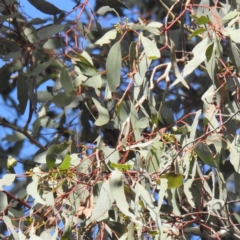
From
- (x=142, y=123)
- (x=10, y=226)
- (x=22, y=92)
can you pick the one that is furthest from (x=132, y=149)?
(x=22, y=92)

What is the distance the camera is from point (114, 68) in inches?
66.7

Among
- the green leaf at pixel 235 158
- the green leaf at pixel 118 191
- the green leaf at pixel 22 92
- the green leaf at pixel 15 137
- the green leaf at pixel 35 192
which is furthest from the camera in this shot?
the green leaf at pixel 15 137

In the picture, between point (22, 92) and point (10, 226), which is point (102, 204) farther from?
point (22, 92)

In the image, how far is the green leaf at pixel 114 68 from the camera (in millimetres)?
1688

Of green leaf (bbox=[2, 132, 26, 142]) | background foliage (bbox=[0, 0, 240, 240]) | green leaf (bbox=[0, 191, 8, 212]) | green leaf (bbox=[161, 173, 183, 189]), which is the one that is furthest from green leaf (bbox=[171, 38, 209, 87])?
green leaf (bbox=[2, 132, 26, 142])

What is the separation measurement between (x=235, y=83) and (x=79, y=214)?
423 mm

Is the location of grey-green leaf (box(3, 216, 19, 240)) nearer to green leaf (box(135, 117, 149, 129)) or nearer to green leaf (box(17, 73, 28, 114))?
green leaf (box(135, 117, 149, 129))

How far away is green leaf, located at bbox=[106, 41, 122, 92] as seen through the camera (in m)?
1.69

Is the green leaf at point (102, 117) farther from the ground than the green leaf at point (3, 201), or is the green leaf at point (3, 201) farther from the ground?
the green leaf at point (102, 117)

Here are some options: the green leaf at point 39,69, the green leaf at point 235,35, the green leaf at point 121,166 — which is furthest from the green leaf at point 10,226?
the green leaf at point 235,35

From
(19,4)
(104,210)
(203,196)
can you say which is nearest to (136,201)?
(104,210)

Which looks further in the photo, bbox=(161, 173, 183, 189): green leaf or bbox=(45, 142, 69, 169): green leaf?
bbox=(45, 142, 69, 169): green leaf

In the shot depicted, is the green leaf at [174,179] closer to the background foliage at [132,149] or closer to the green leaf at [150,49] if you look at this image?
the background foliage at [132,149]

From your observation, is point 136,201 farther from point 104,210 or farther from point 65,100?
point 65,100
